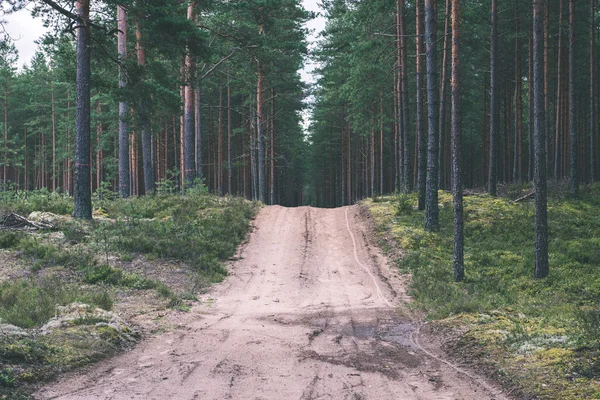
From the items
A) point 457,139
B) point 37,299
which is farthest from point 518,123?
point 37,299

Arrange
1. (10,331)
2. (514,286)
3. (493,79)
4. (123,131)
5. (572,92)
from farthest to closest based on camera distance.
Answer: (123,131)
(493,79)
(572,92)
(514,286)
(10,331)

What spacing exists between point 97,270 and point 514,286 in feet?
36.7

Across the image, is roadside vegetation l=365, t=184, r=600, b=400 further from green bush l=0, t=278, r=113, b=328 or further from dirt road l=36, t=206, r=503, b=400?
green bush l=0, t=278, r=113, b=328

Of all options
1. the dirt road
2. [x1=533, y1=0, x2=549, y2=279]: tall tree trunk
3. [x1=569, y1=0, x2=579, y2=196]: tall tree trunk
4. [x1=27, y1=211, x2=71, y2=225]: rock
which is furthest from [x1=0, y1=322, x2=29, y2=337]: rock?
[x1=569, y1=0, x2=579, y2=196]: tall tree trunk

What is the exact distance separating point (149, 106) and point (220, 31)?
763 centimetres

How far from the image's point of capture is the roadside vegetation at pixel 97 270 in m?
6.84

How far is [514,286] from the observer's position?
12.3 metres

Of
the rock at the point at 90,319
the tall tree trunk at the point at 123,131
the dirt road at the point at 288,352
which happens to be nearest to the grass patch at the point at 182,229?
the tall tree trunk at the point at 123,131

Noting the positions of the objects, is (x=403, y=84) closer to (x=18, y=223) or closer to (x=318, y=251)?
(x=318, y=251)

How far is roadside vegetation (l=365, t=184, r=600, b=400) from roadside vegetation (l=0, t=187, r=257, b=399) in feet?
19.5

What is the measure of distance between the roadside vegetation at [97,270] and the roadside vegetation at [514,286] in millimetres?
5954

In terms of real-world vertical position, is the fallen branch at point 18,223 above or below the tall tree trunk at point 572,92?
below

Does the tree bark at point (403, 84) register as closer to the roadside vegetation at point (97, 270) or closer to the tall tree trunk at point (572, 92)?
the tall tree trunk at point (572, 92)

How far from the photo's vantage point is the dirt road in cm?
584
